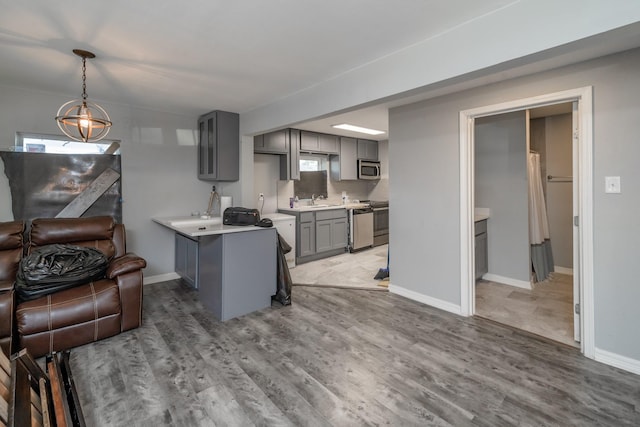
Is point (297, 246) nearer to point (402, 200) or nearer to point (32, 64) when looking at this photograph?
point (402, 200)

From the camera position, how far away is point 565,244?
169 inches

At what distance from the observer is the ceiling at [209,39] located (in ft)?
5.65

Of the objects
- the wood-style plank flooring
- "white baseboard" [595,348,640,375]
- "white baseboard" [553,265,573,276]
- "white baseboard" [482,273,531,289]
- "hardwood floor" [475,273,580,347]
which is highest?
"white baseboard" [553,265,573,276]

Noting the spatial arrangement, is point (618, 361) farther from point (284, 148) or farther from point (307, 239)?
point (284, 148)

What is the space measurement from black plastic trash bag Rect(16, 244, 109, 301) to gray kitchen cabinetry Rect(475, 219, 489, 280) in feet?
13.5

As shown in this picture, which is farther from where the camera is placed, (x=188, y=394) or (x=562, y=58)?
(x=562, y=58)

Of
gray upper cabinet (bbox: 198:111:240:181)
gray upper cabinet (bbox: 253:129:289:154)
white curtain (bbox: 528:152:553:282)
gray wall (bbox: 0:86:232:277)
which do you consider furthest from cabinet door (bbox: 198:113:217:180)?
white curtain (bbox: 528:152:553:282)

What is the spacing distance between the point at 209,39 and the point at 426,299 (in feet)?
10.3

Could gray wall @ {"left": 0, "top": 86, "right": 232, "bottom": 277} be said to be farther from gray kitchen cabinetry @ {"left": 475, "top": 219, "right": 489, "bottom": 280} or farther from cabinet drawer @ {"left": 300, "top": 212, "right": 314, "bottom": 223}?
gray kitchen cabinetry @ {"left": 475, "top": 219, "right": 489, "bottom": 280}

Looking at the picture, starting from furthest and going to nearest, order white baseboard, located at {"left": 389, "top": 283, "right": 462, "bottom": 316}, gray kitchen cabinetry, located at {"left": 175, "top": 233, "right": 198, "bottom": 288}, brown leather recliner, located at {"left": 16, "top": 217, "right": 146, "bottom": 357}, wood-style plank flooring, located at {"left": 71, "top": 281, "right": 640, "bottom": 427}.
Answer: gray kitchen cabinetry, located at {"left": 175, "top": 233, "right": 198, "bottom": 288} < white baseboard, located at {"left": 389, "top": 283, "right": 462, "bottom": 316} < brown leather recliner, located at {"left": 16, "top": 217, "right": 146, "bottom": 357} < wood-style plank flooring, located at {"left": 71, "top": 281, "right": 640, "bottom": 427}

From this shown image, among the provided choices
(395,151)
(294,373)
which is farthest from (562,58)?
(294,373)

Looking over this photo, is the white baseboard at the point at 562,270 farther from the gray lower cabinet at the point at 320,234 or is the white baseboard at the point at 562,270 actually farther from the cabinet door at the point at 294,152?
the cabinet door at the point at 294,152

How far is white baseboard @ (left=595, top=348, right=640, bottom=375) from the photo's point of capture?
82.5 inches

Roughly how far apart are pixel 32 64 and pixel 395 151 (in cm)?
347
